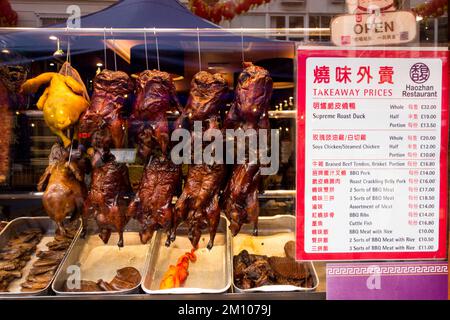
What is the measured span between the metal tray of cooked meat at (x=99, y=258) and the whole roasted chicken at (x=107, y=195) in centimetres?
45

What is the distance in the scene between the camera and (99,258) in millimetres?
3240

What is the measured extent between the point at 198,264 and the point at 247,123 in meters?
1.17

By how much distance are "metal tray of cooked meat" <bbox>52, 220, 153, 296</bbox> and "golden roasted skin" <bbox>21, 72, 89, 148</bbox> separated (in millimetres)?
865

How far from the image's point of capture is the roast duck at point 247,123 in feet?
8.28

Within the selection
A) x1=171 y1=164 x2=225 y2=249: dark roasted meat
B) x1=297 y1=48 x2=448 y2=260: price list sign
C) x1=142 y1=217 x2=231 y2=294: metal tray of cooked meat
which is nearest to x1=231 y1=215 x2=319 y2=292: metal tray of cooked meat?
x1=142 y1=217 x2=231 y2=294: metal tray of cooked meat

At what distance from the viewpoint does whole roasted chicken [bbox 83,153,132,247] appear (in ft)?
8.57

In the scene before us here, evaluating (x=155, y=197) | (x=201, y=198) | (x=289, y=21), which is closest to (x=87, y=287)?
(x=155, y=197)

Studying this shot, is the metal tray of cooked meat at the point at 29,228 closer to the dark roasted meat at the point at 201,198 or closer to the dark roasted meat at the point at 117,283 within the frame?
the dark roasted meat at the point at 117,283

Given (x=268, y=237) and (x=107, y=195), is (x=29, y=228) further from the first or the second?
(x=268, y=237)

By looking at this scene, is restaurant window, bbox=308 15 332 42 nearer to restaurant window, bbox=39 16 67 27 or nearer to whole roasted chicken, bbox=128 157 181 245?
whole roasted chicken, bbox=128 157 181 245

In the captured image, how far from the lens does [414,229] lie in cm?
244

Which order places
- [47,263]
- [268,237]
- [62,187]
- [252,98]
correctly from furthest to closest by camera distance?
[268,237], [47,263], [62,187], [252,98]

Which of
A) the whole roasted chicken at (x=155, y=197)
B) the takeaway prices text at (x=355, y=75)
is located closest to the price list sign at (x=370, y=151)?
the takeaway prices text at (x=355, y=75)
